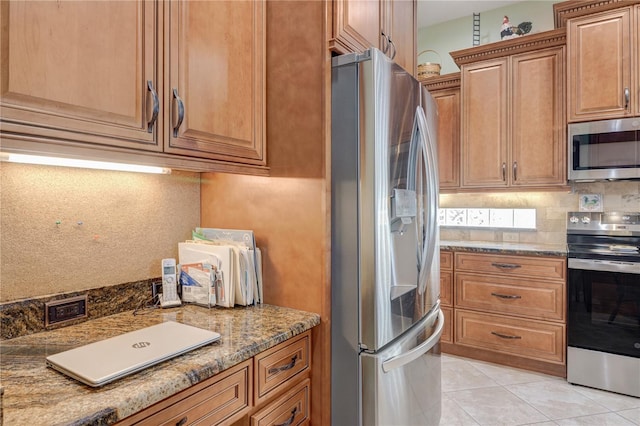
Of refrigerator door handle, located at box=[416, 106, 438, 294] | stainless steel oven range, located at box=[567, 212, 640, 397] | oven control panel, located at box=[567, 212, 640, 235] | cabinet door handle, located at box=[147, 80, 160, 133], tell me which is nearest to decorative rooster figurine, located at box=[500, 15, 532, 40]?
oven control panel, located at box=[567, 212, 640, 235]

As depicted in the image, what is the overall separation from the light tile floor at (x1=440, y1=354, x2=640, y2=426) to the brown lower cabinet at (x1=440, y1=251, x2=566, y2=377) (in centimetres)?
16

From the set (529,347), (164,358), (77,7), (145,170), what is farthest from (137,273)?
(529,347)

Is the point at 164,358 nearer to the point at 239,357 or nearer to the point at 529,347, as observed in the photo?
the point at 239,357

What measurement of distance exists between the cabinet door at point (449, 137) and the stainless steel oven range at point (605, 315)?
43.8 inches

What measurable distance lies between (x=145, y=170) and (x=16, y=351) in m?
0.69

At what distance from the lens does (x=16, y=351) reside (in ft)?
3.27

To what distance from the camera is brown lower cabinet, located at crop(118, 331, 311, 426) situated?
0.86m

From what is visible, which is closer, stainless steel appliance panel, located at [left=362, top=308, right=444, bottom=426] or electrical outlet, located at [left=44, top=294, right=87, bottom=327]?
electrical outlet, located at [left=44, top=294, right=87, bottom=327]

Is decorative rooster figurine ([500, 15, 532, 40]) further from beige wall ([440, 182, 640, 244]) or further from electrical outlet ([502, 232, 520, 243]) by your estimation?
electrical outlet ([502, 232, 520, 243])

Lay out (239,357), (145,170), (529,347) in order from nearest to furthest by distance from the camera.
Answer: (239,357) < (145,170) < (529,347)

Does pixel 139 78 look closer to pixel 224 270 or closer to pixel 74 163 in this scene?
pixel 74 163

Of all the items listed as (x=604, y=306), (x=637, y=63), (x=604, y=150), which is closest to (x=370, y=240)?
(x=604, y=306)

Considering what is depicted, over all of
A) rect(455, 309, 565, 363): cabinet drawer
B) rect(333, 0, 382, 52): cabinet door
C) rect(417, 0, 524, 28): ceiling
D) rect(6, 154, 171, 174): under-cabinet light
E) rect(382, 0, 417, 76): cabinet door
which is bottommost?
rect(455, 309, 565, 363): cabinet drawer

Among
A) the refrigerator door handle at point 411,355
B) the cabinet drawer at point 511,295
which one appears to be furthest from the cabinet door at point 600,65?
the refrigerator door handle at point 411,355
